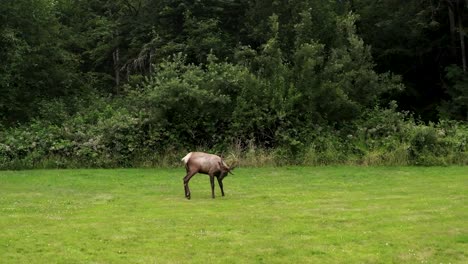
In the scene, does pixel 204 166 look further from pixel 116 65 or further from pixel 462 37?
pixel 116 65

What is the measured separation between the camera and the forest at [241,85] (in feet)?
91.2

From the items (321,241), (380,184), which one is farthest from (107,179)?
(321,241)

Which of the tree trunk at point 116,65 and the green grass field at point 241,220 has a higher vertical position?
the tree trunk at point 116,65

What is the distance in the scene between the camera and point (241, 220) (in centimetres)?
1330

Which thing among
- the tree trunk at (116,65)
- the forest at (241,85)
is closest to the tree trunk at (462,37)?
the forest at (241,85)

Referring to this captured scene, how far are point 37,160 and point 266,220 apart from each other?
17.1 meters

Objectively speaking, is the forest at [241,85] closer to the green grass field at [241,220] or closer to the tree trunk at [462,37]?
the tree trunk at [462,37]

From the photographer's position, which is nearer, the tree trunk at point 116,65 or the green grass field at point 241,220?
the green grass field at point 241,220

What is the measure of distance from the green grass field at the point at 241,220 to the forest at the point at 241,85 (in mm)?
5403

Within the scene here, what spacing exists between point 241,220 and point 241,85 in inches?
676

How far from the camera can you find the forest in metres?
27.8

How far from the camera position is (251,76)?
97.7 feet

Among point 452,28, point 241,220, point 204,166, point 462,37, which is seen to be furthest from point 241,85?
point 452,28

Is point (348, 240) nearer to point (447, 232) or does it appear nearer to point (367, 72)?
point (447, 232)
